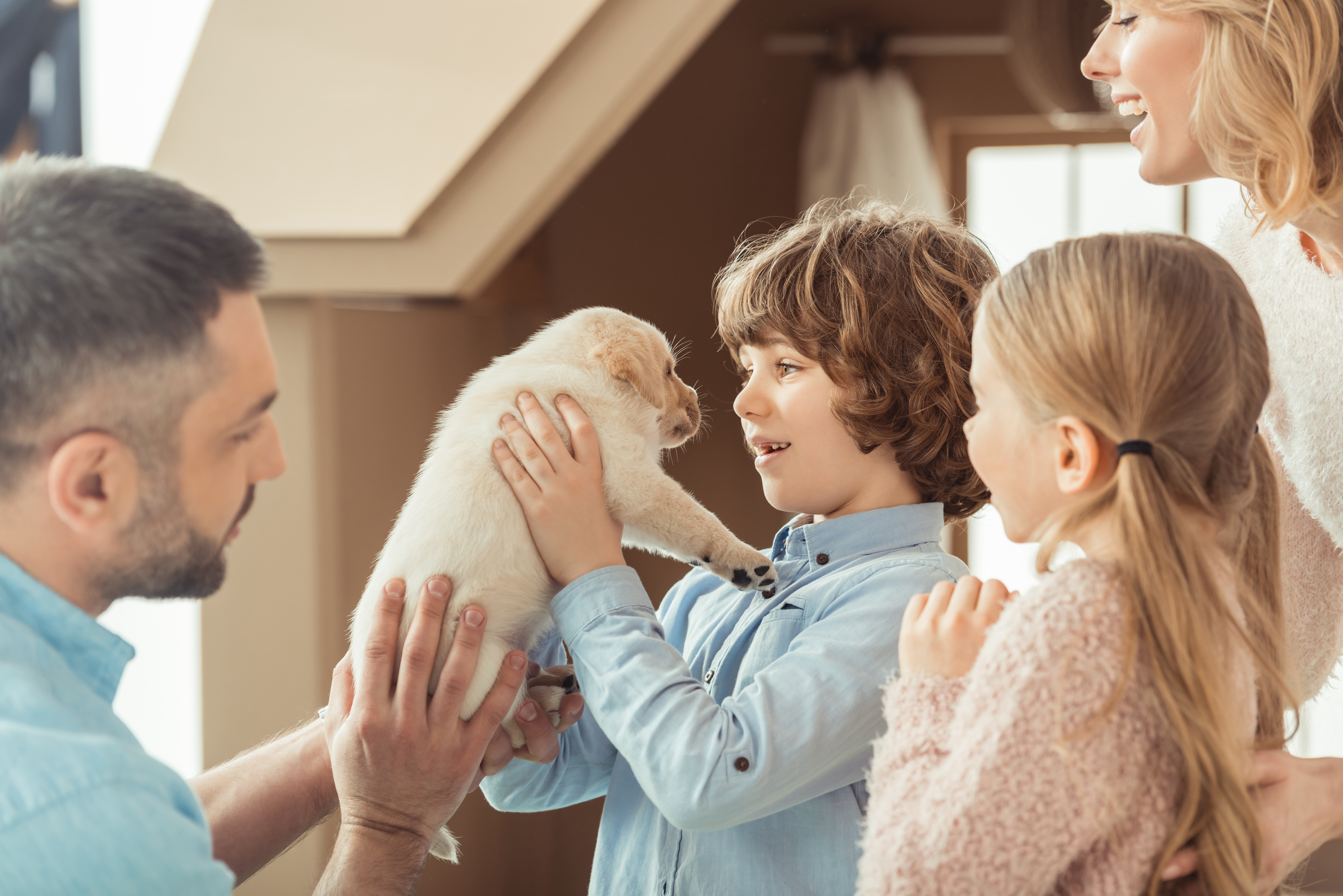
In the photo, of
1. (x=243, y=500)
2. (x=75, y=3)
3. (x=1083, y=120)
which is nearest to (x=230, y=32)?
(x=75, y=3)

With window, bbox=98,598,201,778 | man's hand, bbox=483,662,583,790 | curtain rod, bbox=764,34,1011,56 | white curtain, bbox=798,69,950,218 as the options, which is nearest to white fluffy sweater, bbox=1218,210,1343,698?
man's hand, bbox=483,662,583,790

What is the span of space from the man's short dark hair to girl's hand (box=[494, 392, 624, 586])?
392 mm

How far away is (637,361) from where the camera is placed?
1213 millimetres

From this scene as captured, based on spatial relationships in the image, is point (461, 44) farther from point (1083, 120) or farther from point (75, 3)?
point (1083, 120)

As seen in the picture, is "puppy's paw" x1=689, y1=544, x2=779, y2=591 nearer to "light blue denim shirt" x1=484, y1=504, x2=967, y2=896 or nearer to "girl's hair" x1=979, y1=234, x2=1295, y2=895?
"light blue denim shirt" x1=484, y1=504, x2=967, y2=896

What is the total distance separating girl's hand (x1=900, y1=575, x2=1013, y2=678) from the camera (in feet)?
2.64

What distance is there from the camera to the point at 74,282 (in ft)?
2.23

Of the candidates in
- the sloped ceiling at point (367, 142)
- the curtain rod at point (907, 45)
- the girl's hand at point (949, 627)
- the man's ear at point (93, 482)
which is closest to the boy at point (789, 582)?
the girl's hand at point (949, 627)

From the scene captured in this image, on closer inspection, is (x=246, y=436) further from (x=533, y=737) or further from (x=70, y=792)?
(x=533, y=737)

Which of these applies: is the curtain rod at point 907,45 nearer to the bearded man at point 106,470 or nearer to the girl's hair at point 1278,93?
the girl's hair at point 1278,93

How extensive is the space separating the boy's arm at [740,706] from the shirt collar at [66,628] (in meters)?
0.40

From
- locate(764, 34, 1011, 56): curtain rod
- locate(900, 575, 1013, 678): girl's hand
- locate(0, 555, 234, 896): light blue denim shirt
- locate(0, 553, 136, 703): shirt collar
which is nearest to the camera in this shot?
locate(0, 555, 234, 896): light blue denim shirt

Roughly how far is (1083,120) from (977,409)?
2475 mm

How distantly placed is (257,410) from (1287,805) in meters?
0.88
